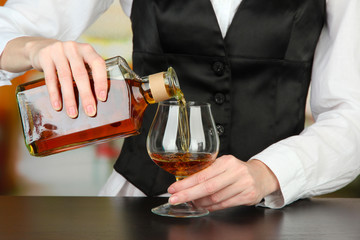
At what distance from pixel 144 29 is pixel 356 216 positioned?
718mm

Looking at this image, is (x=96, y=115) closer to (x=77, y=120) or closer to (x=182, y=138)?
(x=77, y=120)

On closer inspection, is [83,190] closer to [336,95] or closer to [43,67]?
[336,95]

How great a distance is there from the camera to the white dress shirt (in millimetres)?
1232

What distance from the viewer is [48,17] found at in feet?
4.93

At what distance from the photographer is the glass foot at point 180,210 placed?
1036 mm

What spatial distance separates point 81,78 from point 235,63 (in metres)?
0.55

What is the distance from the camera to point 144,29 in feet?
4.78

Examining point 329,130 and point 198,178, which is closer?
point 198,178

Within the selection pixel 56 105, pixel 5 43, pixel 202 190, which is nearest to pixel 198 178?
pixel 202 190

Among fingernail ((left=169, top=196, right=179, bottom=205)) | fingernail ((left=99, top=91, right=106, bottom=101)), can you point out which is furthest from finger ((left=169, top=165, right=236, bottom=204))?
fingernail ((left=99, top=91, right=106, bottom=101))

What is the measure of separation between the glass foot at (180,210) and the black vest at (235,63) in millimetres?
376

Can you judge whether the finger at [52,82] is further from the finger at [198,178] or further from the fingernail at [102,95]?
the finger at [198,178]

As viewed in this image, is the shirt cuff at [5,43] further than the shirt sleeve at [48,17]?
No

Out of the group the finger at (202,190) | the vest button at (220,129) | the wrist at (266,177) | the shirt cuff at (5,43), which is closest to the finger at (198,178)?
the finger at (202,190)
